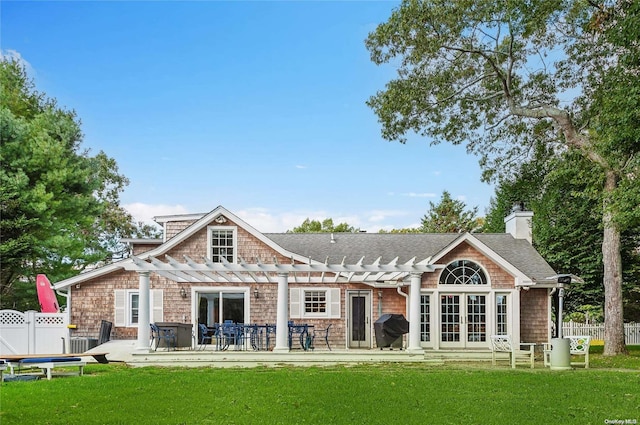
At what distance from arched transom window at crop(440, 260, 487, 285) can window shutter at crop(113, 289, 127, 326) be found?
33.6ft

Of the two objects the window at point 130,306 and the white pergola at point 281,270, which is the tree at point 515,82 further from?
the window at point 130,306

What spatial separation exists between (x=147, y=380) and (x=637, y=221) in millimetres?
13685

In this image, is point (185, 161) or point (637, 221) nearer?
point (637, 221)

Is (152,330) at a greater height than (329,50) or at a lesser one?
lesser

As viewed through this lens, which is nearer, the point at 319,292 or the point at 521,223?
the point at 319,292

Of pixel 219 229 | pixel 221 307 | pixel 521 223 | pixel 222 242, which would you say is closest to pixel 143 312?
pixel 221 307

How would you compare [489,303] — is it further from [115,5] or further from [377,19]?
[115,5]

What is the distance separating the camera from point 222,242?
21.3 m

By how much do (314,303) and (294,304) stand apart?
0.65 meters

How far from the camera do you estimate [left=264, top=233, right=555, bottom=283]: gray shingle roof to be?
2264cm

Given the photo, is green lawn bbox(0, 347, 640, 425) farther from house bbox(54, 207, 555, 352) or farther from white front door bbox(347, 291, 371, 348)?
Result: white front door bbox(347, 291, 371, 348)

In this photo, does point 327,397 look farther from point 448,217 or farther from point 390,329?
point 448,217

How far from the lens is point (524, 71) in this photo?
25.5 m

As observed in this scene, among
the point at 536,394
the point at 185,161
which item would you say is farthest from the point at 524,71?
the point at 536,394
